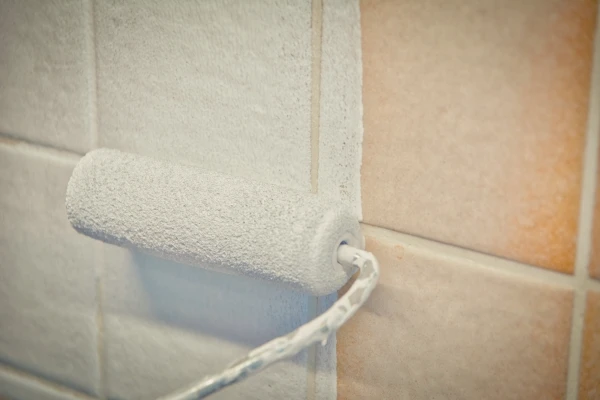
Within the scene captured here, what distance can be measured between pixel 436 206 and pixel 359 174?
5 cm

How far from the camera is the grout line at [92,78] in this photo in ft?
1.49

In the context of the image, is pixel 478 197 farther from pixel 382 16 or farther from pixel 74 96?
pixel 74 96

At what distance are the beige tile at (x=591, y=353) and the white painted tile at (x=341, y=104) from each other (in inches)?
5.0

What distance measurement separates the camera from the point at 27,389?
56 cm

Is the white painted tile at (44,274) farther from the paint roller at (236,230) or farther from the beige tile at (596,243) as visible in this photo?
the beige tile at (596,243)

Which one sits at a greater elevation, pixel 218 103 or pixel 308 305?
pixel 218 103

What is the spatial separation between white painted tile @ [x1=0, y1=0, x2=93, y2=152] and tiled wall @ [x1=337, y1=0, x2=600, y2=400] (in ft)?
0.66

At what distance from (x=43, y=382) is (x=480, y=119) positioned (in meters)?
0.40

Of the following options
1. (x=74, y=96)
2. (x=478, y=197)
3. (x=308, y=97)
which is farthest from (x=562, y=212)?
(x=74, y=96)

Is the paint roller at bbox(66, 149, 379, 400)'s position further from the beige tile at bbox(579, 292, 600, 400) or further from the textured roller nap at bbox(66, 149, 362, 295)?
the beige tile at bbox(579, 292, 600, 400)

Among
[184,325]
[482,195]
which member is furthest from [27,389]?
[482,195]

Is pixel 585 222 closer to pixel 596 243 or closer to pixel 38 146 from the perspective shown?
pixel 596 243

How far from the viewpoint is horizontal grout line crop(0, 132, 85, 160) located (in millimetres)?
485

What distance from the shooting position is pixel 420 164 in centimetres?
36
